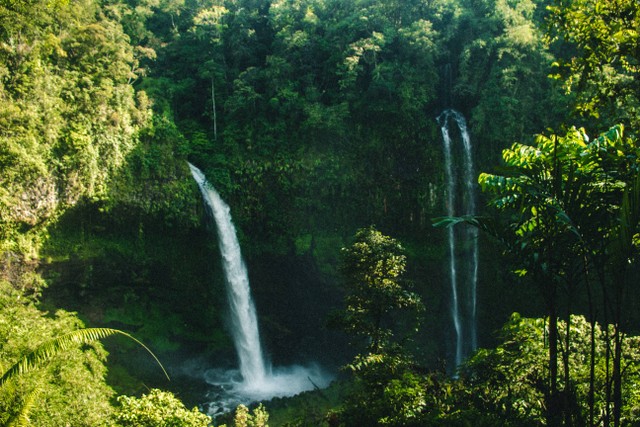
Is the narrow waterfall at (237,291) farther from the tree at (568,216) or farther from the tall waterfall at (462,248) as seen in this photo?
the tree at (568,216)

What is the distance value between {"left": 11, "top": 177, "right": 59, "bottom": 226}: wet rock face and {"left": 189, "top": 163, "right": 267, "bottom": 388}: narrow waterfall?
16.1 feet

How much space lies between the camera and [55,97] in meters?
13.5

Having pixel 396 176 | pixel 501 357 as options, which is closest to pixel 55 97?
pixel 396 176

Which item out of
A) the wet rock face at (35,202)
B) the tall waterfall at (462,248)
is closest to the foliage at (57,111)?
the wet rock face at (35,202)

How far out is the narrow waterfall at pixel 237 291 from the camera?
16.5 meters

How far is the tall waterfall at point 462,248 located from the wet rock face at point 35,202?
14.8 meters

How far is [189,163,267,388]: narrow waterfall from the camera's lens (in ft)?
54.3

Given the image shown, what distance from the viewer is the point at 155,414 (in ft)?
22.6

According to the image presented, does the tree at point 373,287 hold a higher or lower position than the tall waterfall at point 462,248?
lower

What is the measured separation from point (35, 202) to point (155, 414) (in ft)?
32.0

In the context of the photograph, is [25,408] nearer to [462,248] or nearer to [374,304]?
[374,304]

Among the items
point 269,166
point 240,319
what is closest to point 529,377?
point 240,319

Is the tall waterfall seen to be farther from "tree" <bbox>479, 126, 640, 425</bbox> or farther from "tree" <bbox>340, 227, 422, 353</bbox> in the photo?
"tree" <bbox>479, 126, 640, 425</bbox>

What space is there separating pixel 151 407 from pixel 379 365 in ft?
12.9
